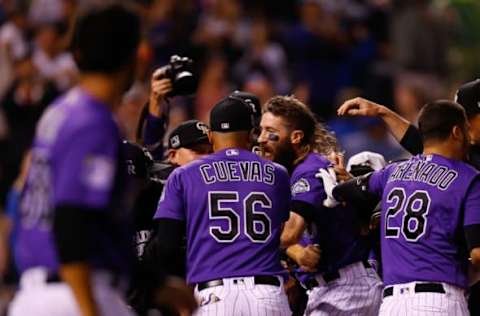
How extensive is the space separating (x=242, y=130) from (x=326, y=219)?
3.13ft

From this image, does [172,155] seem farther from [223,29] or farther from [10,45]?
[223,29]

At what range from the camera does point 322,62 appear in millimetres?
17750

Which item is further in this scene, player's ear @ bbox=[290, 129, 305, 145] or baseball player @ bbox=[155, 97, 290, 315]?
player's ear @ bbox=[290, 129, 305, 145]

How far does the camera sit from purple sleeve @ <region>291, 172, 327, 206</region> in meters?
8.08

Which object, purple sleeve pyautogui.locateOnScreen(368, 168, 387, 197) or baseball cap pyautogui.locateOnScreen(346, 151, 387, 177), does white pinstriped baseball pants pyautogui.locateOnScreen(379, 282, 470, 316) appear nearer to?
purple sleeve pyautogui.locateOnScreen(368, 168, 387, 197)

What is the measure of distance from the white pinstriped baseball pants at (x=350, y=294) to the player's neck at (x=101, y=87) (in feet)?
11.8

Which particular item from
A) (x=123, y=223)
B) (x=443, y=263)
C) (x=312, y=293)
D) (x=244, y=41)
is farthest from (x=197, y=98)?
(x=123, y=223)

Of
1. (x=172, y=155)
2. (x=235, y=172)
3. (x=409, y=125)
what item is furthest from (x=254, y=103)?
(x=235, y=172)

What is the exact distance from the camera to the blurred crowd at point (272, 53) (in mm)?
16000

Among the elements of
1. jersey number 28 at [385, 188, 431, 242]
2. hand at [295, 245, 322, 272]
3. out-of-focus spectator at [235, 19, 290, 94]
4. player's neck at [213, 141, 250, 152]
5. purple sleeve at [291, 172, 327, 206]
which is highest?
out-of-focus spectator at [235, 19, 290, 94]

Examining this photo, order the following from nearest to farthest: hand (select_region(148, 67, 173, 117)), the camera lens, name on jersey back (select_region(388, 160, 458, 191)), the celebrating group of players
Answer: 1. the celebrating group of players
2. name on jersey back (select_region(388, 160, 458, 191))
3. the camera lens
4. hand (select_region(148, 67, 173, 117))

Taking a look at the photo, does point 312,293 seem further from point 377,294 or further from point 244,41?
point 244,41

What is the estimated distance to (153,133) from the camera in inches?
360

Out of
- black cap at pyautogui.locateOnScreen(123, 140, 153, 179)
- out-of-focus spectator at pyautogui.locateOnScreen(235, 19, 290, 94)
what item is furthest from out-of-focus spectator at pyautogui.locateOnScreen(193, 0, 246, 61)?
black cap at pyautogui.locateOnScreen(123, 140, 153, 179)
